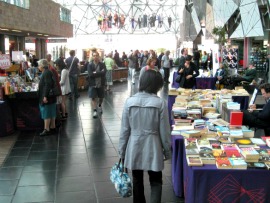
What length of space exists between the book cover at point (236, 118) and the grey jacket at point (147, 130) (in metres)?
1.56

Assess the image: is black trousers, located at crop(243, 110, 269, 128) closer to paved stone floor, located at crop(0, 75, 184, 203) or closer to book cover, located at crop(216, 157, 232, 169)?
paved stone floor, located at crop(0, 75, 184, 203)

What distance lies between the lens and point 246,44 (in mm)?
21141

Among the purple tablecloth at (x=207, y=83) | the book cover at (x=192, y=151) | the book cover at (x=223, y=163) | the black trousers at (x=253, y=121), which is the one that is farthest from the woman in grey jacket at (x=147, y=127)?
the purple tablecloth at (x=207, y=83)

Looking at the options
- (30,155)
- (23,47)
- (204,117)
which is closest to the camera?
(204,117)

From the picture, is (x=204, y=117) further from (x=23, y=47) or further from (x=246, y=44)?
(x=23, y=47)

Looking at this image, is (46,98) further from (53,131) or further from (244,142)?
→ (244,142)

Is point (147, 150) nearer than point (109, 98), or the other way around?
point (147, 150)

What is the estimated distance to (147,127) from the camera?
3.50m

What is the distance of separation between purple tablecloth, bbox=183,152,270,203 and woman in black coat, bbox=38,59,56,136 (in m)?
4.68

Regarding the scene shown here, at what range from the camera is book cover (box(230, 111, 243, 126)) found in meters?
4.77

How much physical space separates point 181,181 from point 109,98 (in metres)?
9.16

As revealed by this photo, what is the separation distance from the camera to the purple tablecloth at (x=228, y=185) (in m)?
3.38

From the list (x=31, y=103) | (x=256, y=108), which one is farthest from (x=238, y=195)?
(x=31, y=103)

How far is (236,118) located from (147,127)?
1.74 m
